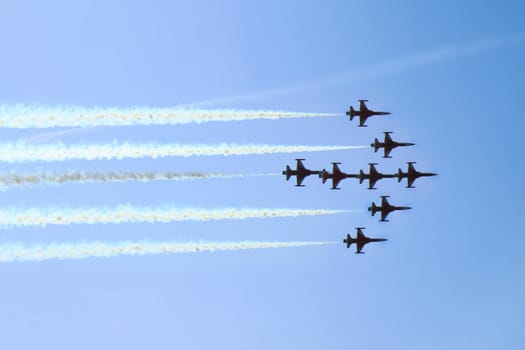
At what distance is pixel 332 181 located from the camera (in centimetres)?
13000

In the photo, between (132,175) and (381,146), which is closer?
(132,175)

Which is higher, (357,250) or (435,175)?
(435,175)

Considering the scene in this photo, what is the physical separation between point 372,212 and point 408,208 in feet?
13.2

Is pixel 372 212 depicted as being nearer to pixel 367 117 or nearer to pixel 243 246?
pixel 367 117

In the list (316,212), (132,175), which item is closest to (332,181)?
(316,212)

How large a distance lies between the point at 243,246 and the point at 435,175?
3021cm

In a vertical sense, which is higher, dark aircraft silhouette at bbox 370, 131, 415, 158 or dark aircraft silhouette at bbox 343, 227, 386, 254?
dark aircraft silhouette at bbox 370, 131, 415, 158

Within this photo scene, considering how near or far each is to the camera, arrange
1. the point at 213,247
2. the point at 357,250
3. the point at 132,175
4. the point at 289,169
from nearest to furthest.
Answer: the point at 132,175 < the point at 213,247 < the point at 289,169 < the point at 357,250

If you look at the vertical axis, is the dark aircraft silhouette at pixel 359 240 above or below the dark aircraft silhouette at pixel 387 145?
below

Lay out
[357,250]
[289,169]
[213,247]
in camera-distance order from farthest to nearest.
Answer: [357,250]
[289,169]
[213,247]

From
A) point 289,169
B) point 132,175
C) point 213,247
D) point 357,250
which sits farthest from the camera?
point 357,250

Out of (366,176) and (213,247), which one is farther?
(366,176)

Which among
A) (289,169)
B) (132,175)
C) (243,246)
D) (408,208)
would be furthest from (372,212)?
(132,175)

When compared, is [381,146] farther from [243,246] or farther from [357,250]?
[243,246]
